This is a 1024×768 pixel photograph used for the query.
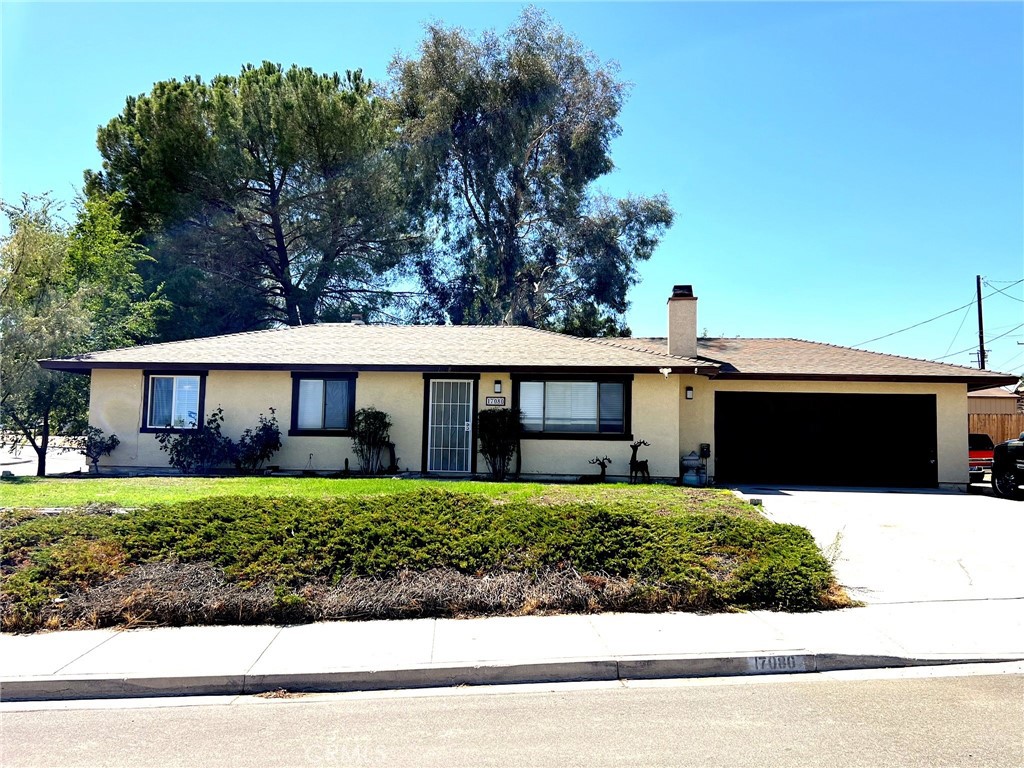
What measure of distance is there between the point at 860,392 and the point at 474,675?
46.2 feet

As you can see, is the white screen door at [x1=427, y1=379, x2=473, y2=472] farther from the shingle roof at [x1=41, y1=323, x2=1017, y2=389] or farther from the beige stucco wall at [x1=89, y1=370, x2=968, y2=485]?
the shingle roof at [x1=41, y1=323, x2=1017, y2=389]

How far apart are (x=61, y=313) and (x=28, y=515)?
33.1ft

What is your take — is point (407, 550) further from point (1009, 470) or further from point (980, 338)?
point (980, 338)

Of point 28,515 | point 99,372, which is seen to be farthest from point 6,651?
point 99,372

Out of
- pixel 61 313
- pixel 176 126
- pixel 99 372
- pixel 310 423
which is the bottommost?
pixel 310 423

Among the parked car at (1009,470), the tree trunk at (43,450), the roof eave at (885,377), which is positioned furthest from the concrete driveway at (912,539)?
the tree trunk at (43,450)

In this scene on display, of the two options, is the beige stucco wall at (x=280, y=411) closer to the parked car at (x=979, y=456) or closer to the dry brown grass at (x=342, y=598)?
the dry brown grass at (x=342, y=598)

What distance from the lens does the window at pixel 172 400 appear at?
51.8 ft

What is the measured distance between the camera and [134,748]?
3941 millimetres

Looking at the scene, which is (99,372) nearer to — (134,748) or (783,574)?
(134,748)

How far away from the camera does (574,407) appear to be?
15.3m

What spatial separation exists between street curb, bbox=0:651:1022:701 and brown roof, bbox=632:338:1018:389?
11.2 m

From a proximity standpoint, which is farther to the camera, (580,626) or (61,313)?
(61,313)

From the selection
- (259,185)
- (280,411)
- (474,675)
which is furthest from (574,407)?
(259,185)
